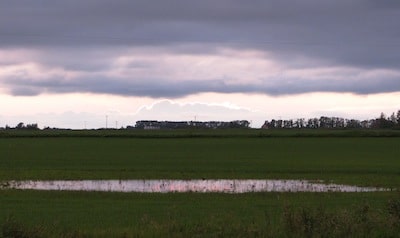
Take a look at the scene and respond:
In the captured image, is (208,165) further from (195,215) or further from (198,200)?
(195,215)

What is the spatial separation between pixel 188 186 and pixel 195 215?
14018 millimetres

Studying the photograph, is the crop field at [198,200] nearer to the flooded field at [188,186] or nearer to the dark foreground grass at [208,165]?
the dark foreground grass at [208,165]

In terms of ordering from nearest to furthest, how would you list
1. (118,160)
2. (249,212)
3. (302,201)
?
(249,212) → (302,201) → (118,160)

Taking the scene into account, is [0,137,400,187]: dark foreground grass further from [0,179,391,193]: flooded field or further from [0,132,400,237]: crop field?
[0,179,391,193]: flooded field

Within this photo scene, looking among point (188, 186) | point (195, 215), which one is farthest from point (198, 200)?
point (188, 186)

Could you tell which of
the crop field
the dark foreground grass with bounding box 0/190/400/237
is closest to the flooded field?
the crop field

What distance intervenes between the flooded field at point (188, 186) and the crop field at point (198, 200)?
7.81 feet

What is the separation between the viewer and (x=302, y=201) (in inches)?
952

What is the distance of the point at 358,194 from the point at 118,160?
29.5 m

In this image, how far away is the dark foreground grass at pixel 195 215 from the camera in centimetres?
1384

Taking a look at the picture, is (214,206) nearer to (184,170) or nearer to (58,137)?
(184,170)

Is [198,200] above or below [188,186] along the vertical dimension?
above

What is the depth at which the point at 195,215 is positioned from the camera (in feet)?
63.9

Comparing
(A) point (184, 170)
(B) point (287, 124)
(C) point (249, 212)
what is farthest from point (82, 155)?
(B) point (287, 124)
